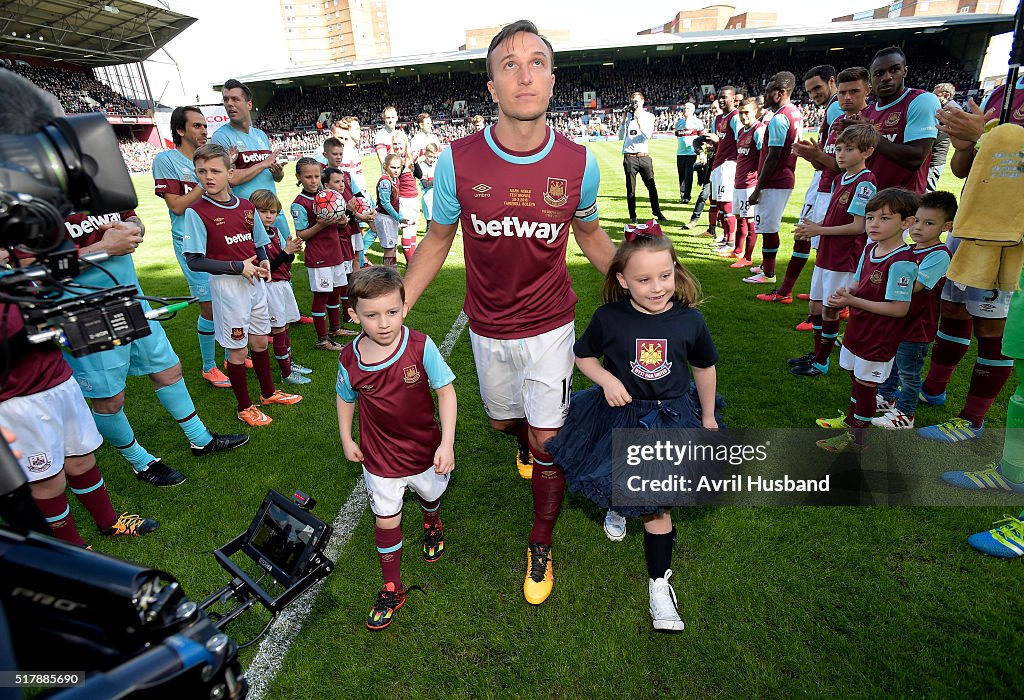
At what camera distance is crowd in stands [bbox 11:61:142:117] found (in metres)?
38.8

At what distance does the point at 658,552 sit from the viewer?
106 inches

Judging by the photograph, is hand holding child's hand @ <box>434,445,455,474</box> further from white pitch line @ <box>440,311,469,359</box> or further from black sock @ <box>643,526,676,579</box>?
white pitch line @ <box>440,311,469,359</box>

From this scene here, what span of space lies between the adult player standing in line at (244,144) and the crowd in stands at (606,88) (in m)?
33.9

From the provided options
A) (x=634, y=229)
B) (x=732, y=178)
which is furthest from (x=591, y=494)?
(x=732, y=178)

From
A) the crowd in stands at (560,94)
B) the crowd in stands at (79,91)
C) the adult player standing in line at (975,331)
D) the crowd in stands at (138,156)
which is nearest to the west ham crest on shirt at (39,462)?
the adult player standing in line at (975,331)

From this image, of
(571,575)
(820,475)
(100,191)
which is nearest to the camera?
(100,191)

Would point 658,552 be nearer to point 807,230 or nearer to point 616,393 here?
point 616,393

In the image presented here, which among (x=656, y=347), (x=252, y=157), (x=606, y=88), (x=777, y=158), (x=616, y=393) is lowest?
(x=616, y=393)

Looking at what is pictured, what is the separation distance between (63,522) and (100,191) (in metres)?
2.47

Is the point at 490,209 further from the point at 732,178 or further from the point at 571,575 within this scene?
the point at 732,178

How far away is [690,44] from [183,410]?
47732 millimetres

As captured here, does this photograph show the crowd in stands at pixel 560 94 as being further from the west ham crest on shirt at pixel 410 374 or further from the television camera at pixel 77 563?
the television camera at pixel 77 563

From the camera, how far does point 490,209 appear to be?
9.12 feet

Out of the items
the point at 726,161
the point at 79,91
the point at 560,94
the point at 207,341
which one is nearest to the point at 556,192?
the point at 207,341
